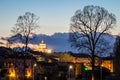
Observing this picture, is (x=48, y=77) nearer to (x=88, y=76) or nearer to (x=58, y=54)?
(x=88, y=76)

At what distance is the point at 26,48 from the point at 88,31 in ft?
40.0

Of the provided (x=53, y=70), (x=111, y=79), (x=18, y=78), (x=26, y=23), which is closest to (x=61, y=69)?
(x=53, y=70)

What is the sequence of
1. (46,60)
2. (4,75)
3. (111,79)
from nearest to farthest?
1. (111,79)
2. (4,75)
3. (46,60)

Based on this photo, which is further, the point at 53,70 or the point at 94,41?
the point at 53,70

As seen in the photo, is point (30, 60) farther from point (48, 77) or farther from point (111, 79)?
point (111, 79)

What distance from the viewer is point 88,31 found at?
74.3m

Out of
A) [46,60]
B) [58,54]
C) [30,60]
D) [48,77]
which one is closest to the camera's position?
[48,77]

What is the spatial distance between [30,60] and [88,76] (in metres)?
17.4

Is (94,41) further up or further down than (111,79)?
further up

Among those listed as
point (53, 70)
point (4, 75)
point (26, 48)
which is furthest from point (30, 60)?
point (26, 48)

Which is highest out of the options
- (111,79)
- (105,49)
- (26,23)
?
(26,23)

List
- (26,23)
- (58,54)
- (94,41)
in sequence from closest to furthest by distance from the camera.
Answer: (94,41)
(26,23)
(58,54)

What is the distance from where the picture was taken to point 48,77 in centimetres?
10569

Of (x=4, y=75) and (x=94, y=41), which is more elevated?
(x=94, y=41)
